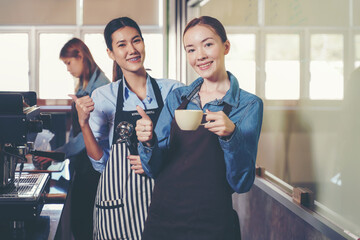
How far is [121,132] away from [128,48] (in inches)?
15.7

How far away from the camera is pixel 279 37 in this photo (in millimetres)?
1776

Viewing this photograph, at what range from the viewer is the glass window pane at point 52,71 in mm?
5926

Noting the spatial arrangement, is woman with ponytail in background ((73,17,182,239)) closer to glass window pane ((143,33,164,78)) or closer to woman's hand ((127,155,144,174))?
woman's hand ((127,155,144,174))

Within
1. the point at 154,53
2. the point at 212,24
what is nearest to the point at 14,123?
the point at 212,24

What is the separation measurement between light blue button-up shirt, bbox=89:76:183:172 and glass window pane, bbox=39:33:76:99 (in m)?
4.08

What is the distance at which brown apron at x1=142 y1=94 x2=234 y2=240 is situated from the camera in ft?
4.35

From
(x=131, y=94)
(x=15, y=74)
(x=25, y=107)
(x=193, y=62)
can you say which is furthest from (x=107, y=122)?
(x=15, y=74)

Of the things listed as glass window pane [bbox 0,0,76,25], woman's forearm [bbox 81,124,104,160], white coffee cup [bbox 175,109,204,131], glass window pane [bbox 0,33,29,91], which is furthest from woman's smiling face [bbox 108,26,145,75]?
glass window pane [bbox 0,33,29,91]

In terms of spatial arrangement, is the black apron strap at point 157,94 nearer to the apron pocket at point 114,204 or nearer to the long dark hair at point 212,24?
the apron pocket at point 114,204

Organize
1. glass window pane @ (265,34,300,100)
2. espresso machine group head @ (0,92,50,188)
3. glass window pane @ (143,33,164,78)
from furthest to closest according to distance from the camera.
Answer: glass window pane @ (143,33,164,78), glass window pane @ (265,34,300,100), espresso machine group head @ (0,92,50,188)

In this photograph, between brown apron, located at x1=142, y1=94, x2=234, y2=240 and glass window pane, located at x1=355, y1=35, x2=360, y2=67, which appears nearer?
glass window pane, located at x1=355, y1=35, x2=360, y2=67

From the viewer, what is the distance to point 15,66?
5941mm

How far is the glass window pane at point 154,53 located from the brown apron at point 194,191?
14.8ft

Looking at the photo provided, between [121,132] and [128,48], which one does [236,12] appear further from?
[121,132]
